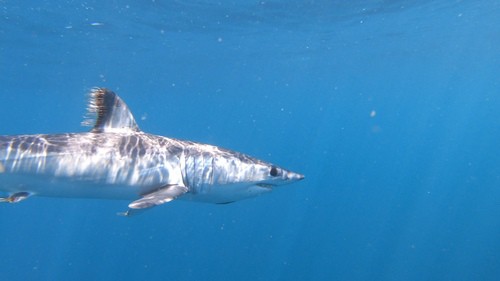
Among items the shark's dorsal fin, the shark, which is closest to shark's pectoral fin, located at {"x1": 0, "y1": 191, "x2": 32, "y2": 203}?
the shark

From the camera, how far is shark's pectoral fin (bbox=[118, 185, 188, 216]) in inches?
Answer: 192

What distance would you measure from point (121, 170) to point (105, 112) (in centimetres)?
120

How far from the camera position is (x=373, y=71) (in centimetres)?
4406

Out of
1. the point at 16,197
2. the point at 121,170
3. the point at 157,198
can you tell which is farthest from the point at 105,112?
the point at 157,198

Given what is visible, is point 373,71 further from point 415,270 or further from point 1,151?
point 1,151

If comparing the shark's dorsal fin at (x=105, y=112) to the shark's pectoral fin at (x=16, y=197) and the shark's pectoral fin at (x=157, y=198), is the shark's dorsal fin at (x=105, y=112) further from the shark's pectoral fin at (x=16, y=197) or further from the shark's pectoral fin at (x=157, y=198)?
the shark's pectoral fin at (x=157, y=198)

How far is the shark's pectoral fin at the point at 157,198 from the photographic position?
4867 mm

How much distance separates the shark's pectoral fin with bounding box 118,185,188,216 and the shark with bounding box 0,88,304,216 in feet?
0.05

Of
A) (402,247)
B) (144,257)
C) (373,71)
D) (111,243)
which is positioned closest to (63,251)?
(111,243)

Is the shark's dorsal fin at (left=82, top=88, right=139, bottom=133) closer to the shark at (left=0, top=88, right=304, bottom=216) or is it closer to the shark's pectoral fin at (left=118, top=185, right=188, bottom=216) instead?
the shark at (left=0, top=88, right=304, bottom=216)

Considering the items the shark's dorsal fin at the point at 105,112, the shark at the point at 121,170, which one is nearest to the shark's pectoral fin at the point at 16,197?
the shark at the point at 121,170

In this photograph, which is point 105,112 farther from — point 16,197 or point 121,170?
point 16,197

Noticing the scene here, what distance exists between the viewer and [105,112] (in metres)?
6.55

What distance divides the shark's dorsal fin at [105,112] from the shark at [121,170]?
0.02 m
